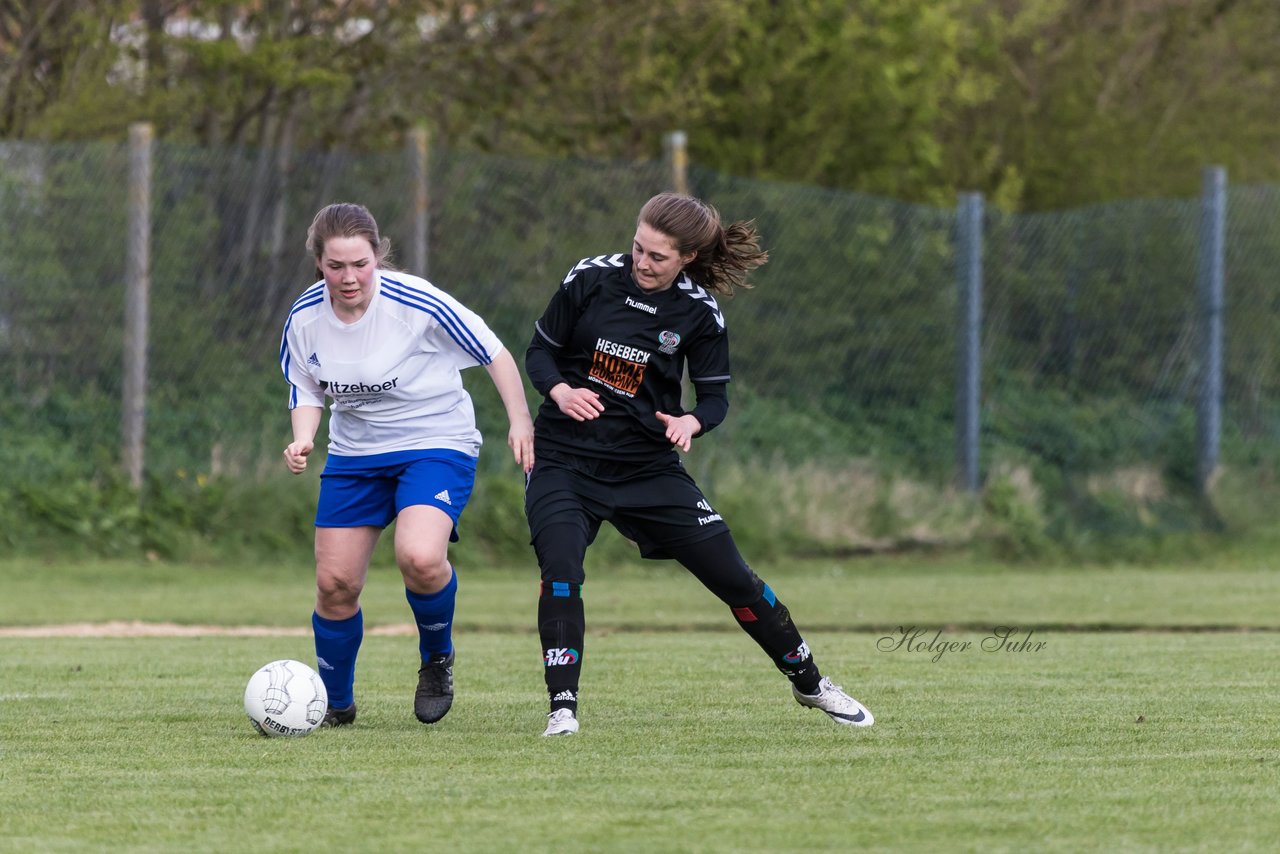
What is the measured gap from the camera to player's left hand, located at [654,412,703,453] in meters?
6.03

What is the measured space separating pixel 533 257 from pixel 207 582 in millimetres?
3463

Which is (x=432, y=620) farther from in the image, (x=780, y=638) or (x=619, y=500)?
Result: (x=780, y=638)

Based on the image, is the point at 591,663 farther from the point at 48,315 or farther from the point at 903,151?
the point at 903,151

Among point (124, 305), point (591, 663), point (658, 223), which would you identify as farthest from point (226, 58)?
point (658, 223)

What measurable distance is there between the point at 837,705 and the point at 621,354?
4.54ft

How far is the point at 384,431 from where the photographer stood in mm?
6434

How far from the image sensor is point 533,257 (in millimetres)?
14211

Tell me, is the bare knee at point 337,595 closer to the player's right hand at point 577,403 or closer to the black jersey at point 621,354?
the black jersey at point 621,354

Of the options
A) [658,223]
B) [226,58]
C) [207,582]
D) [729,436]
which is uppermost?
[226,58]

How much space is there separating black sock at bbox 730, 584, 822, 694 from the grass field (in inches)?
6.7

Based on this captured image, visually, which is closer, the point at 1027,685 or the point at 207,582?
the point at 1027,685

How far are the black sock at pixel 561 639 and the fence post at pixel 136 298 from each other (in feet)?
26.5

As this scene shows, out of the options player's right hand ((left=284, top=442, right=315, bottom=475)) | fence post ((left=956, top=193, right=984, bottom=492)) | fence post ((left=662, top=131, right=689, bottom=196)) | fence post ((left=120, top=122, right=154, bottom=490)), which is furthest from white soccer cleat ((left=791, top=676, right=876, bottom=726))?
fence post ((left=956, top=193, right=984, bottom=492))
